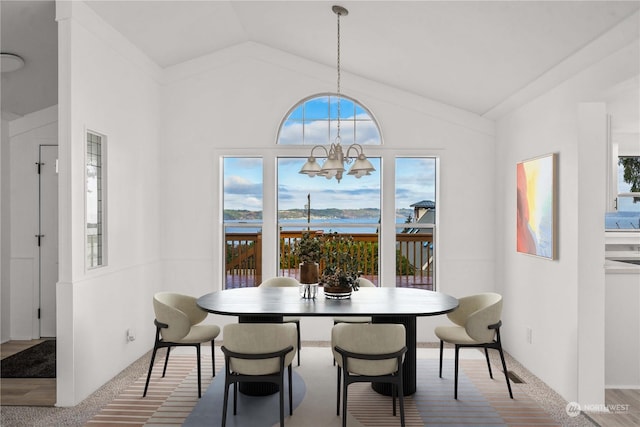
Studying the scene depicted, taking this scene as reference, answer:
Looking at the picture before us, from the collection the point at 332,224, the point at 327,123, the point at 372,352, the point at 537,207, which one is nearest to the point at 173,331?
the point at 372,352

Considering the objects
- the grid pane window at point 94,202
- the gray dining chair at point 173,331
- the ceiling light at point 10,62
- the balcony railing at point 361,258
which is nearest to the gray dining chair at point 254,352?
the gray dining chair at point 173,331

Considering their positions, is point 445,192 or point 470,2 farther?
point 445,192

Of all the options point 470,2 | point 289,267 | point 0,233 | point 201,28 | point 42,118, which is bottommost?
point 289,267

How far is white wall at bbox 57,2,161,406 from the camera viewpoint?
3.39m

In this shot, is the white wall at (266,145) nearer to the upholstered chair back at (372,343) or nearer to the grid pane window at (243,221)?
the grid pane window at (243,221)

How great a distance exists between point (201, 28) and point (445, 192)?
323 cm

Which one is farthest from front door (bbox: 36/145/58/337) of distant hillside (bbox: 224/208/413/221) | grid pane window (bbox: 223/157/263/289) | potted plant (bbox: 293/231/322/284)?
potted plant (bbox: 293/231/322/284)

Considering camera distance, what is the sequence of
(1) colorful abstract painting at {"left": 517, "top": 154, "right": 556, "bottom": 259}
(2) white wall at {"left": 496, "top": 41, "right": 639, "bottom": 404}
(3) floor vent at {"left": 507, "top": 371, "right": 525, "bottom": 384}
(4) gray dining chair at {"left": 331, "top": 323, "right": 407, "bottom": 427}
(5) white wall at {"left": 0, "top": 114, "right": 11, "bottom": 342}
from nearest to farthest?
1. (4) gray dining chair at {"left": 331, "top": 323, "right": 407, "bottom": 427}
2. (2) white wall at {"left": 496, "top": 41, "right": 639, "bottom": 404}
3. (1) colorful abstract painting at {"left": 517, "top": 154, "right": 556, "bottom": 259}
4. (3) floor vent at {"left": 507, "top": 371, "right": 525, "bottom": 384}
5. (5) white wall at {"left": 0, "top": 114, "right": 11, "bottom": 342}

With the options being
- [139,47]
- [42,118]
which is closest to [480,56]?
[139,47]

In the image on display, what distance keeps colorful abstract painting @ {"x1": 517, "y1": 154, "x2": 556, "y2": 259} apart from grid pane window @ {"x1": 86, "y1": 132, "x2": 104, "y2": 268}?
3.83 m

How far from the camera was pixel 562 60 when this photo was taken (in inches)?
133

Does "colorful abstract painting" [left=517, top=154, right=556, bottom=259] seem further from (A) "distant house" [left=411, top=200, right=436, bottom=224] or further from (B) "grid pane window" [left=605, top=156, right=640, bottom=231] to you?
(B) "grid pane window" [left=605, top=156, right=640, bottom=231]

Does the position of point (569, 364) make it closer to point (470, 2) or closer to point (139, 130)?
point (470, 2)

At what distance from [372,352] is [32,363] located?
344cm
